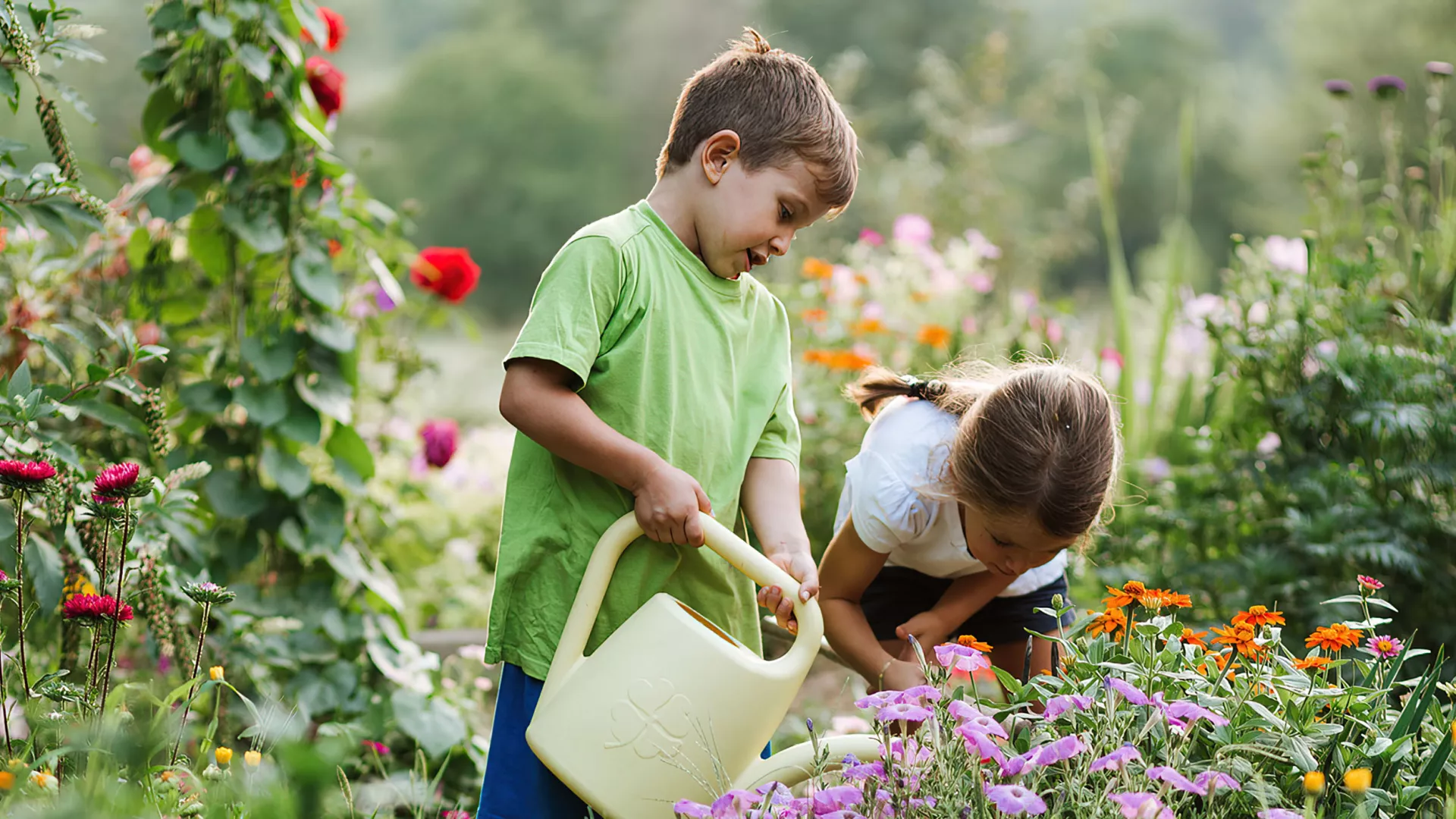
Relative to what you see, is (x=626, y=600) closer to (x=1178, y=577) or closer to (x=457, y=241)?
(x=1178, y=577)

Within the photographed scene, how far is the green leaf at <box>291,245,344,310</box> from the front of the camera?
1.81 meters

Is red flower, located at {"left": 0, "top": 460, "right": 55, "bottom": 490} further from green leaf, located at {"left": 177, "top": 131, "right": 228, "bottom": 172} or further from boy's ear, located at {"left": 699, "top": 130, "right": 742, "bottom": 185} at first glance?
green leaf, located at {"left": 177, "top": 131, "right": 228, "bottom": 172}

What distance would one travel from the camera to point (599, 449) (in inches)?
44.5

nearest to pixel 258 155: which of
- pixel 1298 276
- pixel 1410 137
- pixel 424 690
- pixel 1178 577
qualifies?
pixel 424 690

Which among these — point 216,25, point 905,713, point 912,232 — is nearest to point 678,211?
point 905,713

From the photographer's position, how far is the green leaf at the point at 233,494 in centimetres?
181

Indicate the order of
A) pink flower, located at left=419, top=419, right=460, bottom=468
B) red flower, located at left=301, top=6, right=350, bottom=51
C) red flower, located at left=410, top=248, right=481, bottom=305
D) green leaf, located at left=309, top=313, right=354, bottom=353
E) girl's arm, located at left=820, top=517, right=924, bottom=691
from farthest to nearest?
1. pink flower, located at left=419, top=419, right=460, bottom=468
2. red flower, located at left=410, top=248, right=481, bottom=305
3. red flower, located at left=301, top=6, right=350, bottom=51
4. green leaf, located at left=309, top=313, right=354, bottom=353
5. girl's arm, located at left=820, top=517, right=924, bottom=691

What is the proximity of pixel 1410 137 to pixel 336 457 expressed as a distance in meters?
11.0

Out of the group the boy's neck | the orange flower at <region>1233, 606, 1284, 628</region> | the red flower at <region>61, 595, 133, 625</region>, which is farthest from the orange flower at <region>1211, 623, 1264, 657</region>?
the red flower at <region>61, 595, 133, 625</region>

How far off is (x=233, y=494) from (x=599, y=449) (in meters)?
0.99

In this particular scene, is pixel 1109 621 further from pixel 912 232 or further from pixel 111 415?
pixel 912 232

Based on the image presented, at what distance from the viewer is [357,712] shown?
1860 millimetres

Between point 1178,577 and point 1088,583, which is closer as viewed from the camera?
point 1178,577

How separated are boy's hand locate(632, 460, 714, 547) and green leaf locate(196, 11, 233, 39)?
1.05 metres
